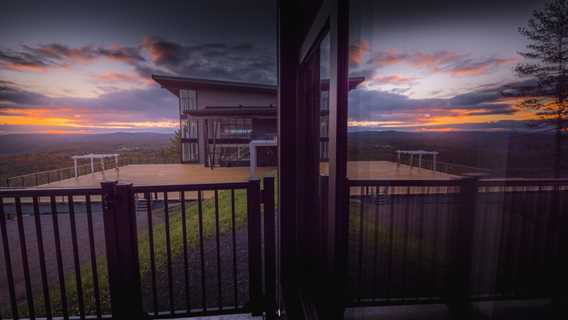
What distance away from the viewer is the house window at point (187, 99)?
11.2 metres

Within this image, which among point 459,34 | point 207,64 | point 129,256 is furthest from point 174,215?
point 207,64

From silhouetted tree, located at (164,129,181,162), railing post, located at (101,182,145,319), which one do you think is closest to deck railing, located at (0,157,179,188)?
silhouetted tree, located at (164,129,181,162)

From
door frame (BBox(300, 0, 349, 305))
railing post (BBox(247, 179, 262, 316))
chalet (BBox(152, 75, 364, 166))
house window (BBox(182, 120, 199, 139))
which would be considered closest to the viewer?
door frame (BBox(300, 0, 349, 305))

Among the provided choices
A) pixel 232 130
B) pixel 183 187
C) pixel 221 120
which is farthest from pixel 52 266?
pixel 232 130

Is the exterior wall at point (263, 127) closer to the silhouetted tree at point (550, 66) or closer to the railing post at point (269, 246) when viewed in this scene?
the railing post at point (269, 246)

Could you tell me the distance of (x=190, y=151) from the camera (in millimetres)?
11281

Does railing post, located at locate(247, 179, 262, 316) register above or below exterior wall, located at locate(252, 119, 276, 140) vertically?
below

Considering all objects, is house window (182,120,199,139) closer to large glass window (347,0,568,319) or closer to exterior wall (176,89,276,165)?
exterior wall (176,89,276,165)

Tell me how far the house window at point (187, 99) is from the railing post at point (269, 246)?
10764 millimetres

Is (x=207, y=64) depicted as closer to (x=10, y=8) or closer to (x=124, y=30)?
(x=124, y=30)

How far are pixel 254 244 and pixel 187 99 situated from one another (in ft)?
36.3

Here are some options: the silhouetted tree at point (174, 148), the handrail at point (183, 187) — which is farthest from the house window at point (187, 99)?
the handrail at point (183, 187)

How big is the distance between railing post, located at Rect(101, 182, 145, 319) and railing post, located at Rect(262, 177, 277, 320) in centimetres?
85

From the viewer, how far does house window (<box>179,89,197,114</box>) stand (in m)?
11.2
